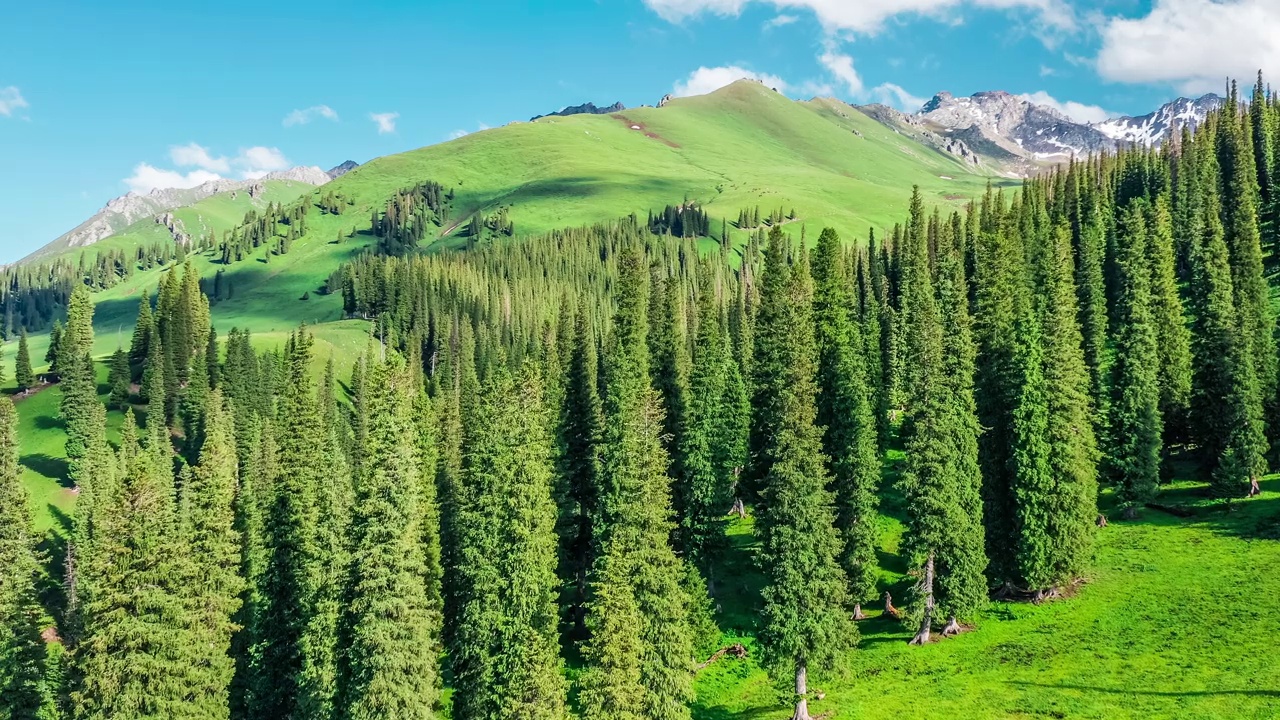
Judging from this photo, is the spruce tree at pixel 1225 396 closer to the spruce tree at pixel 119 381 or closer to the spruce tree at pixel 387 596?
the spruce tree at pixel 387 596

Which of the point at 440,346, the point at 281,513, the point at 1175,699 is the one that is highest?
the point at 440,346

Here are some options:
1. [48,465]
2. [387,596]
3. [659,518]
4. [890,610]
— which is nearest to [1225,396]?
[890,610]

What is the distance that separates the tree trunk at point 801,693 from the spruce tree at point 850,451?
750 centimetres

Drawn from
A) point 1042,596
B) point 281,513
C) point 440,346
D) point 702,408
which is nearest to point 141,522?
point 281,513

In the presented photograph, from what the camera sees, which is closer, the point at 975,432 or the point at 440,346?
the point at 975,432

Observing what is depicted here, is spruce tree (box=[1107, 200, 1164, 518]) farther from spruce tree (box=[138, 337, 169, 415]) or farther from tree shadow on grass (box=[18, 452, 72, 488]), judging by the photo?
tree shadow on grass (box=[18, 452, 72, 488])

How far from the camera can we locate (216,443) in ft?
223

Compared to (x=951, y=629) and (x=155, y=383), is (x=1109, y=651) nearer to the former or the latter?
(x=951, y=629)

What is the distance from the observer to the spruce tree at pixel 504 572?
146 ft

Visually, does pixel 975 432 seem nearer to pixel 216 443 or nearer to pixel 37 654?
pixel 216 443

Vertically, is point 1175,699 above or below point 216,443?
below

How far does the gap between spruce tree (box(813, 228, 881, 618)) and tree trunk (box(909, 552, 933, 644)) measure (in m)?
3.96

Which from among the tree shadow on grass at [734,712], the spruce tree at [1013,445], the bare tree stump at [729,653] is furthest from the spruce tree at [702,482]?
the spruce tree at [1013,445]

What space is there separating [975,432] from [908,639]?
14.1 metres
